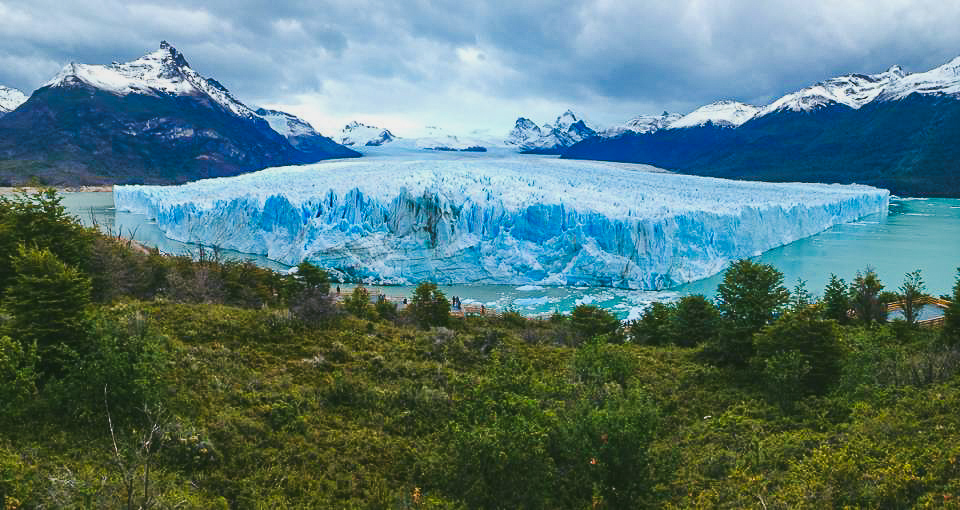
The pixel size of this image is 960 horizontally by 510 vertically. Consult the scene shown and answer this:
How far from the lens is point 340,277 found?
75.1 ft

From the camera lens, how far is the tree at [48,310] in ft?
21.5

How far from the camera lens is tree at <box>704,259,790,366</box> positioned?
391 inches

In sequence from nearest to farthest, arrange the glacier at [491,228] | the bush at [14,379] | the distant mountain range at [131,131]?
the bush at [14,379], the glacier at [491,228], the distant mountain range at [131,131]

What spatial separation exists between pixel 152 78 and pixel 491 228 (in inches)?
4125

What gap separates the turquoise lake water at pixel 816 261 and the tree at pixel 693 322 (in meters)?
4.73

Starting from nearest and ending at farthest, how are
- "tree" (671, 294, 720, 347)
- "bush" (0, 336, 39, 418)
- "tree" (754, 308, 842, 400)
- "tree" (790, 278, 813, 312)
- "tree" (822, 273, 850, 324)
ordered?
"bush" (0, 336, 39, 418) < "tree" (754, 308, 842, 400) < "tree" (790, 278, 813, 312) < "tree" (671, 294, 720, 347) < "tree" (822, 273, 850, 324)

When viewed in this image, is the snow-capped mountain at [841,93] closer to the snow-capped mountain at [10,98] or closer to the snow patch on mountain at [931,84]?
the snow patch on mountain at [931,84]

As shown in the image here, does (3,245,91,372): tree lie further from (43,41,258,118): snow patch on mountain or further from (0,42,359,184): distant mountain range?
(43,41,258,118): snow patch on mountain

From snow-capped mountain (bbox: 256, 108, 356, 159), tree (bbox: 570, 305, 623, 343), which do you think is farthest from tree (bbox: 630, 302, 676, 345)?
snow-capped mountain (bbox: 256, 108, 356, 159)

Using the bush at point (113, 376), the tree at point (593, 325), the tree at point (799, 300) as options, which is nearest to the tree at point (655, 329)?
the tree at point (593, 325)

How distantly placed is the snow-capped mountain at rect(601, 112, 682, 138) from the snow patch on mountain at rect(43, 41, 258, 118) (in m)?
81.8

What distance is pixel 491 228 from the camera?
75.9ft

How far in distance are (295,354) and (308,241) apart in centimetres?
1560

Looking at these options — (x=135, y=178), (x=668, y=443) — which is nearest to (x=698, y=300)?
(x=668, y=443)
